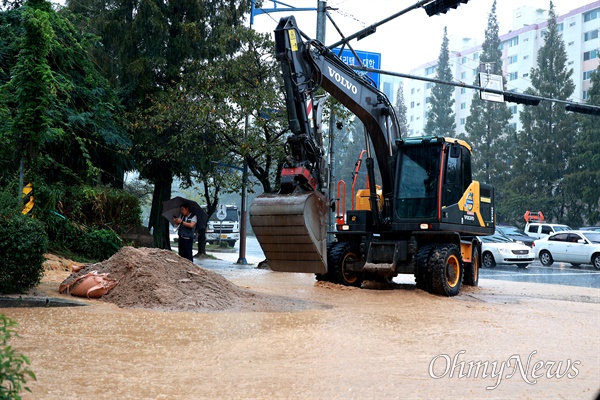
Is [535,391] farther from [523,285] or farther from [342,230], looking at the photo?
[523,285]

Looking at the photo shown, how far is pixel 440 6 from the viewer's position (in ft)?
53.7

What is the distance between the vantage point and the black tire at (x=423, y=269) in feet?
49.9

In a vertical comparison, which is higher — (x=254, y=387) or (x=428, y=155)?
(x=428, y=155)

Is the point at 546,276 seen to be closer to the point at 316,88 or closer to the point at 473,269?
the point at 473,269

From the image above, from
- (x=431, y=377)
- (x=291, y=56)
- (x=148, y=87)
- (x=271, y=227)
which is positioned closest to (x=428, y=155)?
(x=291, y=56)

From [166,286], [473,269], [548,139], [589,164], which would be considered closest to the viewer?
[166,286]

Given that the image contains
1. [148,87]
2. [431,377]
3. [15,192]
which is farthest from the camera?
[148,87]

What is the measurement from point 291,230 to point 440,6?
7.58 meters

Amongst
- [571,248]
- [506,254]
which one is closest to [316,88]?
[506,254]

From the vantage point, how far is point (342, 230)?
17156 millimetres

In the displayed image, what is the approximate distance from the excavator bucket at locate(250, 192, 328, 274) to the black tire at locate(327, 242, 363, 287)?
458 centimetres

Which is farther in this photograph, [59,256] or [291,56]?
[59,256]

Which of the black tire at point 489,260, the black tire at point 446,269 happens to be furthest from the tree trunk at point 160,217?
the black tire at point 446,269

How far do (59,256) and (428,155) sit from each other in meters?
9.43
